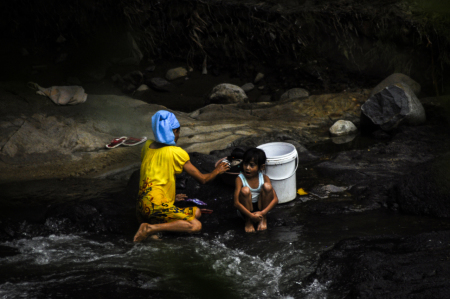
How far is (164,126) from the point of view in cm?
453

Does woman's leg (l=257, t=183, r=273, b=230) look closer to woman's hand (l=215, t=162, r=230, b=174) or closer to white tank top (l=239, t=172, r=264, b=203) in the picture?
white tank top (l=239, t=172, r=264, b=203)

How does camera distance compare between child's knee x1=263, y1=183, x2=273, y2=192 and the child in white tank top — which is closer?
the child in white tank top

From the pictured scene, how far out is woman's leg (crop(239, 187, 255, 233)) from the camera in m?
4.61

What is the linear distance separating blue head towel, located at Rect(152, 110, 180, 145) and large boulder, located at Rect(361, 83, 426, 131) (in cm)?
495

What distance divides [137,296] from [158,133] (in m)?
1.76

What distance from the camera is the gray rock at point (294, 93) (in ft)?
36.0

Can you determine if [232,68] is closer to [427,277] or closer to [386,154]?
[386,154]

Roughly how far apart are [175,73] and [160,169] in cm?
876

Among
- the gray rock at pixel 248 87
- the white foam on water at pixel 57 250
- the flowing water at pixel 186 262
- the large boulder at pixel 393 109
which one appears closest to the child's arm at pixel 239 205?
the flowing water at pixel 186 262

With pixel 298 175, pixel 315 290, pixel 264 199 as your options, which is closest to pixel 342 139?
pixel 298 175

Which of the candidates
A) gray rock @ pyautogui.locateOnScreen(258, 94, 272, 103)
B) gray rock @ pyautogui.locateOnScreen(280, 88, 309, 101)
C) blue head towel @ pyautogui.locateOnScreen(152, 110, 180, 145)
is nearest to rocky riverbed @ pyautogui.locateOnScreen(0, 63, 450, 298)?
gray rock @ pyautogui.locateOnScreen(280, 88, 309, 101)

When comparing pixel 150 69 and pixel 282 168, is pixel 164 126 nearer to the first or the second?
pixel 282 168

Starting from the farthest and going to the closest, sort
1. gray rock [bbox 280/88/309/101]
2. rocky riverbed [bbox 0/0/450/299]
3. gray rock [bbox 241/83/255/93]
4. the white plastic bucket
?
1. gray rock [bbox 241/83/255/93]
2. gray rock [bbox 280/88/309/101]
3. the white plastic bucket
4. rocky riverbed [bbox 0/0/450/299]

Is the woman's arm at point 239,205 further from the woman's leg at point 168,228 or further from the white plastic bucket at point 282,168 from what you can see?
the white plastic bucket at point 282,168
